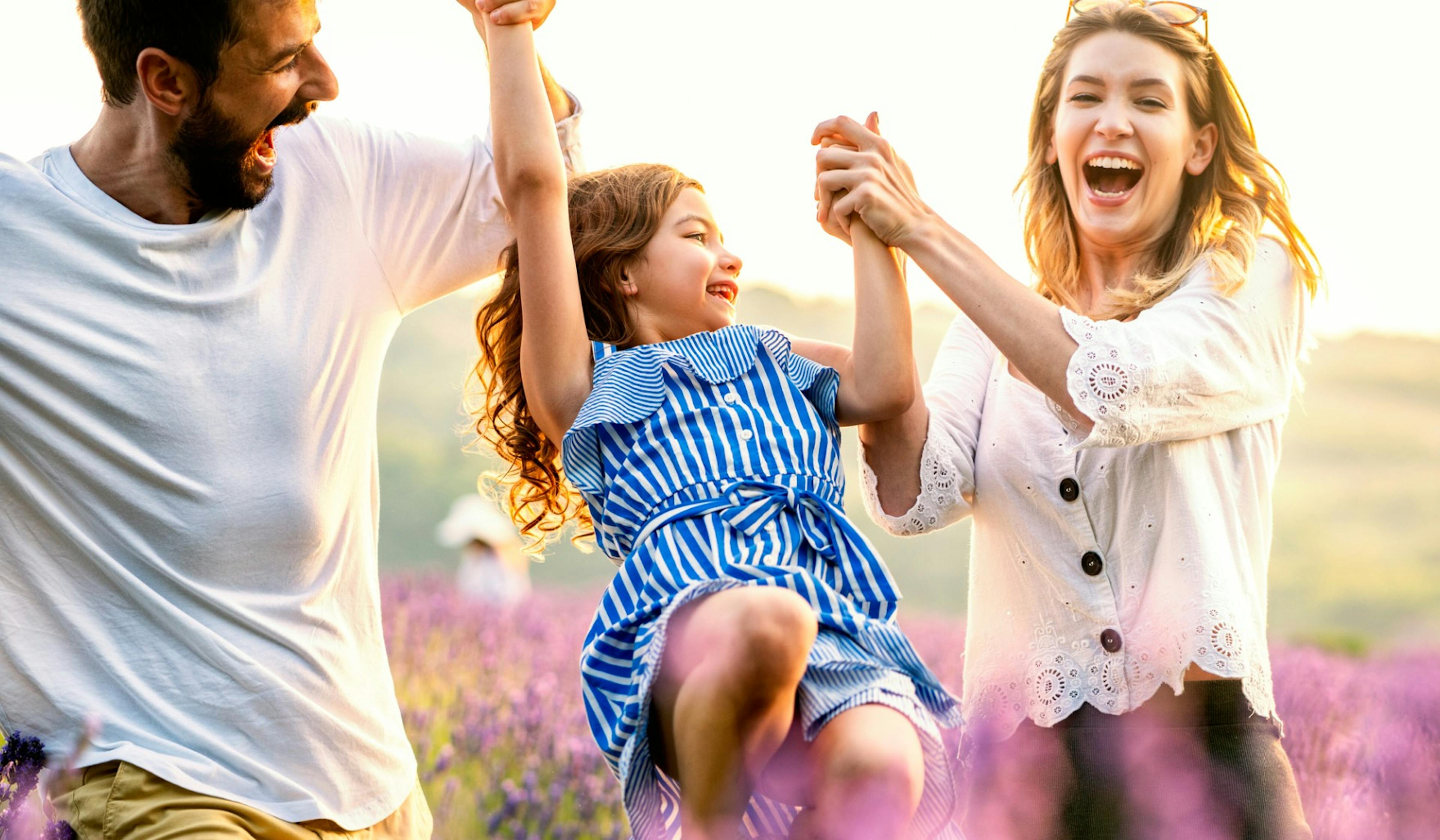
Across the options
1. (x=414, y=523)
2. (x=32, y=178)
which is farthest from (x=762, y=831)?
(x=414, y=523)

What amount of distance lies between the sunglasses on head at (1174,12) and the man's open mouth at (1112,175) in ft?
1.04

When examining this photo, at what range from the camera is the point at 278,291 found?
2678 mm

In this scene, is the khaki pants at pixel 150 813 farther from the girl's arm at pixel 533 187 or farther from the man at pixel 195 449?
the girl's arm at pixel 533 187

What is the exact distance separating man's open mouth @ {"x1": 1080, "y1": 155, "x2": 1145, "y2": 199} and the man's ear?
1.76 metres

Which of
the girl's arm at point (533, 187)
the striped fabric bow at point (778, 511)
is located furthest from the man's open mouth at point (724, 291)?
the striped fabric bow at point (778, 511)

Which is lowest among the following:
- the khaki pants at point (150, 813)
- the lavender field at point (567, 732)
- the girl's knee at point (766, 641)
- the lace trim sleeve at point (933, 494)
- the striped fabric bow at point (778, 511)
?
the lavender field at point (567, 732)

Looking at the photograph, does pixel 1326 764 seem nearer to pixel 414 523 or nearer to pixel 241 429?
pixel 241 429

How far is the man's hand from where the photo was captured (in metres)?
2.48

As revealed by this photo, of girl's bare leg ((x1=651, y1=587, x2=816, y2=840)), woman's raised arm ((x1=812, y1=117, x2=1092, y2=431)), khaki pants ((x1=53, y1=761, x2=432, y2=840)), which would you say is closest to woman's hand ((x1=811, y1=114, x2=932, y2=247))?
woman's raised arm ((x1=812, y1=117, x2=1092, y2=431))

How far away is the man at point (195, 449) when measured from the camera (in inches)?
98.1

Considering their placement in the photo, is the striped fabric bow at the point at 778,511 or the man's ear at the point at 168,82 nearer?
the striped fabric bow at the point at 778,511

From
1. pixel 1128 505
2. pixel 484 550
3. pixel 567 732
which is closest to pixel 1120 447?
pixel 1128 505

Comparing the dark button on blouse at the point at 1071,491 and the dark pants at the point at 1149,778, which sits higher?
the dark button on blouse at the point at 1071,491

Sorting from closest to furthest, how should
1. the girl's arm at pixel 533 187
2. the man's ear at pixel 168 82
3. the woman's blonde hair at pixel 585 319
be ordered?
the girl's arm at pixel 533 187 < the man's ear at pixel 168 82 < the woman's blonde hair at pixel 585 319
